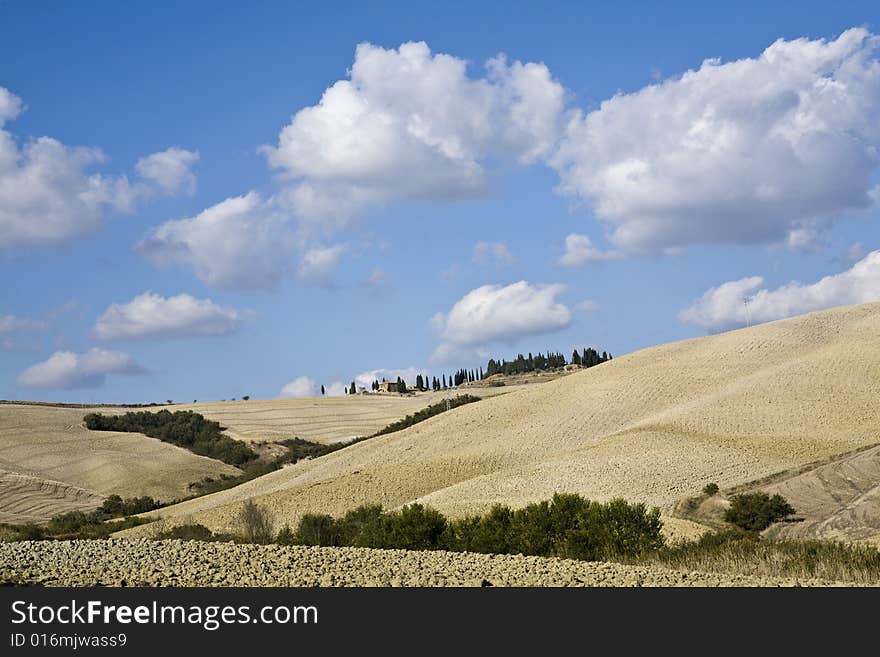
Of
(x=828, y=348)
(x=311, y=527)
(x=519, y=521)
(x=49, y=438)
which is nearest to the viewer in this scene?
(x=519, y=521)

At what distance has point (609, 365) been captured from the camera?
264 ft

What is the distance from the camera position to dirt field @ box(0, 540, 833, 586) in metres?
13.4

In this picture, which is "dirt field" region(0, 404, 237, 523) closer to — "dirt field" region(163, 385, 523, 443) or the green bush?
"dirt field" region(163, 385, 523, 443)

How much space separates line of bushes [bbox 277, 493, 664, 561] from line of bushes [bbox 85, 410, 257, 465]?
231 feet

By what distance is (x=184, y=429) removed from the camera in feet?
344

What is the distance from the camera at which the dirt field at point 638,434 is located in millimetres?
45219

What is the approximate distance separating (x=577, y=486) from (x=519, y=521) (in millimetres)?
21252

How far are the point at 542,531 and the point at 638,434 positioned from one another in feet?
114

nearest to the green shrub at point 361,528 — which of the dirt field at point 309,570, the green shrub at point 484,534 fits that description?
the green shrub at point 484,534

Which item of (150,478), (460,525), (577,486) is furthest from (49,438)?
(460,525)

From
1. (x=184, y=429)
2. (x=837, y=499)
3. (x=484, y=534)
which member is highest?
(x=184, y=429)

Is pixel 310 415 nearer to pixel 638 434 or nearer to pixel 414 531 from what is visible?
pixel 638 434

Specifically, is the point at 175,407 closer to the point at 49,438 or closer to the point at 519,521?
the point at 49,438

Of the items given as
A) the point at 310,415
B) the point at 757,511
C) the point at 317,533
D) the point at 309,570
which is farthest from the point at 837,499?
the point at 310,415
